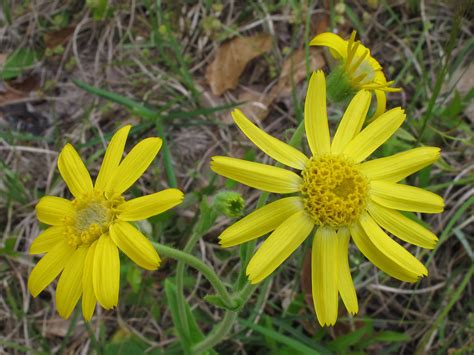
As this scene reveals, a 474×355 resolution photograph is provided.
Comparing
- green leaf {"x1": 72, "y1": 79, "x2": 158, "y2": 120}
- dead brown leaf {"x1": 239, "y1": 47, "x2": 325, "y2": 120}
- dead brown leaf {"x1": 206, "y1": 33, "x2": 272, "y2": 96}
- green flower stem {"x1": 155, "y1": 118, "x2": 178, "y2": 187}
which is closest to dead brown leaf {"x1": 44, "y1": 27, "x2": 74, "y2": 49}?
green leaf {"x1": 72, "y1": 79, "x2": 158, "y2": 120}

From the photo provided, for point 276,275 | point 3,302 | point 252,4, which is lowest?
point 3,302

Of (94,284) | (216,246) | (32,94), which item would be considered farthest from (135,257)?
(32,94)

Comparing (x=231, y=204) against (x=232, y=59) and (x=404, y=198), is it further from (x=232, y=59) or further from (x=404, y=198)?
(x=232, y=59)

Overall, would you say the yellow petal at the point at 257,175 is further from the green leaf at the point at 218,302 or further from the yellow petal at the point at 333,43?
the yellow petal at the point at 333,43

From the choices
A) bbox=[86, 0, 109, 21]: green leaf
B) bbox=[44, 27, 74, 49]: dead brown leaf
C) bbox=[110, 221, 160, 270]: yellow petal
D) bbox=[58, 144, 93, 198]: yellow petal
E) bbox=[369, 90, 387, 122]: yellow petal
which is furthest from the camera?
bbox=[44, 27, 74, 49]: dead brown leaf

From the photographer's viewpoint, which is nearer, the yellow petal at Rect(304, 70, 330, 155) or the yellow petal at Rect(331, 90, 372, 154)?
the yellow petal at Rect(304, 70, 330, 155)

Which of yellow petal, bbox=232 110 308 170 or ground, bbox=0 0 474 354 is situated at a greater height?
yellow petal, bbox=232 110 308 170

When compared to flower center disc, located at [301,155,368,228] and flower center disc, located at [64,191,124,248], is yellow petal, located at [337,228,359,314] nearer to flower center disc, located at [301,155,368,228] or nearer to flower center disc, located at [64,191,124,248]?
flower center disc, located at [301,155,368,228]

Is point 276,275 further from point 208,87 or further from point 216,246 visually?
point 208,87
